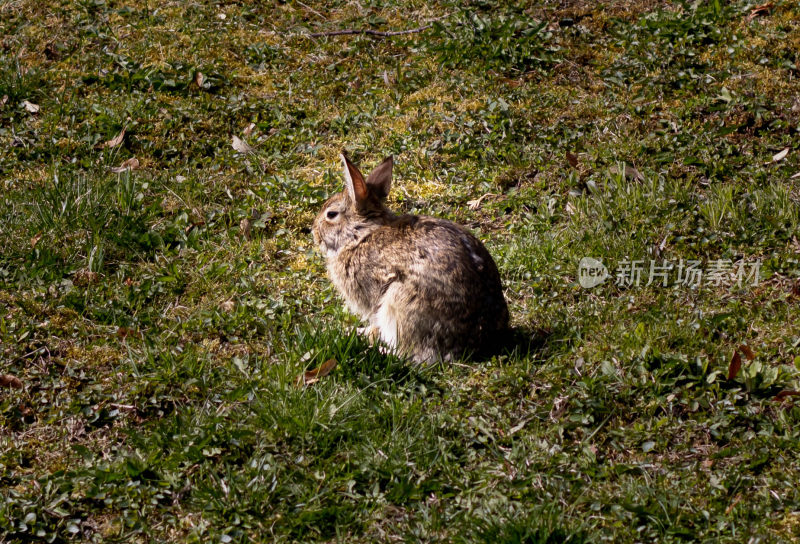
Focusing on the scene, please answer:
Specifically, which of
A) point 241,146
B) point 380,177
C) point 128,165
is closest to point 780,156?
point 380,177

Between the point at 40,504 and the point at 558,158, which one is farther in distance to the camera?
the point at 558,158

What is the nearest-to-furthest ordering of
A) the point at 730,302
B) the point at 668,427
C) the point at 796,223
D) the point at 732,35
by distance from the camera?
the point at 668,427, the point at 730,302, the point at 796,223, the point at 732,35

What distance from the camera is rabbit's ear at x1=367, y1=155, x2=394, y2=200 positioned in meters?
6.52

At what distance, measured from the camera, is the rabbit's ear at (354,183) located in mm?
6160

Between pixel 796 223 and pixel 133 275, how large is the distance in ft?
16.8

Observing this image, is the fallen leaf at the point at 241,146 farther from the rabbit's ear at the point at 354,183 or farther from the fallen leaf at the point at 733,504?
the fallen leaf at the point at 733,504

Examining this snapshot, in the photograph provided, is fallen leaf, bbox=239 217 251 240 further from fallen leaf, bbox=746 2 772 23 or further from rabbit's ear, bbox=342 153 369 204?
fallen leaf, bbox=746 2 772 23

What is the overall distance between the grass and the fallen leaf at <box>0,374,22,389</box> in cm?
4

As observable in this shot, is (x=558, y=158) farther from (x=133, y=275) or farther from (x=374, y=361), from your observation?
(x=133, y=275)

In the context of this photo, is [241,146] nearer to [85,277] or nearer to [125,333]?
[85,277]

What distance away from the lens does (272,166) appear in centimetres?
802

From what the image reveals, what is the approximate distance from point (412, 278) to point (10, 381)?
267 cm

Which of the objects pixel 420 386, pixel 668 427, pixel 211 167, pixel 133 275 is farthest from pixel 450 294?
pixel 211 167

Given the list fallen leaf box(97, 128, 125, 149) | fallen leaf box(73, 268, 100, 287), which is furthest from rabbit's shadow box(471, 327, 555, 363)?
fallen leaf box(97, 128, 125, 149)
